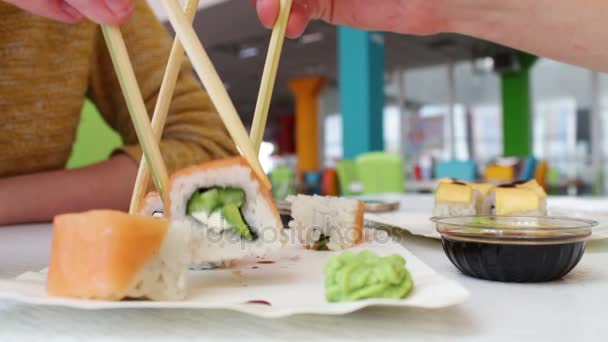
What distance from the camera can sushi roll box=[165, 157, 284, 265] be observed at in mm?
525

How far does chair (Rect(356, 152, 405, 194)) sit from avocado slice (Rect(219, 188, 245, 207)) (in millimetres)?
2994

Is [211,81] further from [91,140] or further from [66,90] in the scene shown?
[91,140]

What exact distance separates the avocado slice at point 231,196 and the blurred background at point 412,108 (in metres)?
2.78

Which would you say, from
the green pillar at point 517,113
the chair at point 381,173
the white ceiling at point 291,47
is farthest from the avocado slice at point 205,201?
the green pillar at point 517,113

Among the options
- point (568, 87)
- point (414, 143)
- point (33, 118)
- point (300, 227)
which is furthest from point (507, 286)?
point (568, 87)

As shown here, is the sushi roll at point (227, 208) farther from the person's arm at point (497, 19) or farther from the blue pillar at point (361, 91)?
the blue pillar at point (361, 91)

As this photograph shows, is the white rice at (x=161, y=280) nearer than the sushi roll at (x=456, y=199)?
Yes

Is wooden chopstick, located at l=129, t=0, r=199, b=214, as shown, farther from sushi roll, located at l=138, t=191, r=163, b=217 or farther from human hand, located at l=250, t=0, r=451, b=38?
human hand, located at l=250, t=0, r=451, b=38

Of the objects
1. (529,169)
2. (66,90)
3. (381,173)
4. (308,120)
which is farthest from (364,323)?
(308,120)

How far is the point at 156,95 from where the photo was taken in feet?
4.74

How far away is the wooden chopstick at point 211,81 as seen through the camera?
58 centimetres

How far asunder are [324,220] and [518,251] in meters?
0.29

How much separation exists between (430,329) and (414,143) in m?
11.5

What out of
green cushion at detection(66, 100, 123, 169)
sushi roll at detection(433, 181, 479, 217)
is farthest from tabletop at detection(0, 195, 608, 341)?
green cushion at detection(66, 100, 123, 169)
